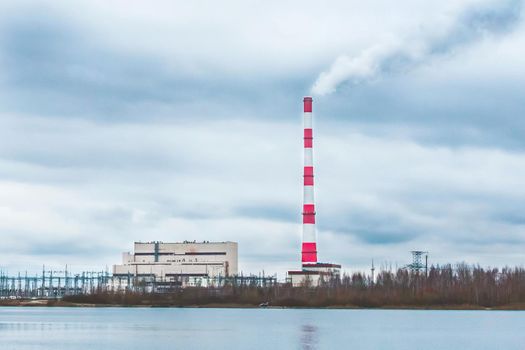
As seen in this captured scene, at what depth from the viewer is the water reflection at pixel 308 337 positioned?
47562 millimetres

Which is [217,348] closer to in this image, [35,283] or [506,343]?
[506,343]

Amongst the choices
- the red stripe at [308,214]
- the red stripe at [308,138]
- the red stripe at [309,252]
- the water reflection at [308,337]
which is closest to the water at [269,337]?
the water reflection at [308,337]

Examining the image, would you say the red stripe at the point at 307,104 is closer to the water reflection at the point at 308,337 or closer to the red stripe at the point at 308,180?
the red stripe at the point at 308,180

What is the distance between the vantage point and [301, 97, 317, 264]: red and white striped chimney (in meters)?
90.4

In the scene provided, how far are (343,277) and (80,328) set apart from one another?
44.2 meters

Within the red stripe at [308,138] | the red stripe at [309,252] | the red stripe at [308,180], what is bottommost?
the red stripe at [309,252]

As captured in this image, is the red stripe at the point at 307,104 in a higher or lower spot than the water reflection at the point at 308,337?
higher

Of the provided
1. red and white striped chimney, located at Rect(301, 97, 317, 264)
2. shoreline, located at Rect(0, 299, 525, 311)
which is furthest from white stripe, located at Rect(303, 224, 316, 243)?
shoreline, located at Rect(0, 299, 525, 311)

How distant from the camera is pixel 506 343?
5044cm

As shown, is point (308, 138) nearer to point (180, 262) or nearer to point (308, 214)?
point (308, 214)

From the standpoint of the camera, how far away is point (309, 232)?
9325 cm

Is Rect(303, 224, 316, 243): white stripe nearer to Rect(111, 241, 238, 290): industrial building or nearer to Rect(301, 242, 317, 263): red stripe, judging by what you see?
Rect(301, 242, 317, 263): red stripe

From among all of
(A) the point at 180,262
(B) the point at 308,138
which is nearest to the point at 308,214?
(B) the point at 308,138

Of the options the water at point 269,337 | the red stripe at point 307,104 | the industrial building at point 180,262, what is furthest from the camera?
the industrial building at point 180,262
